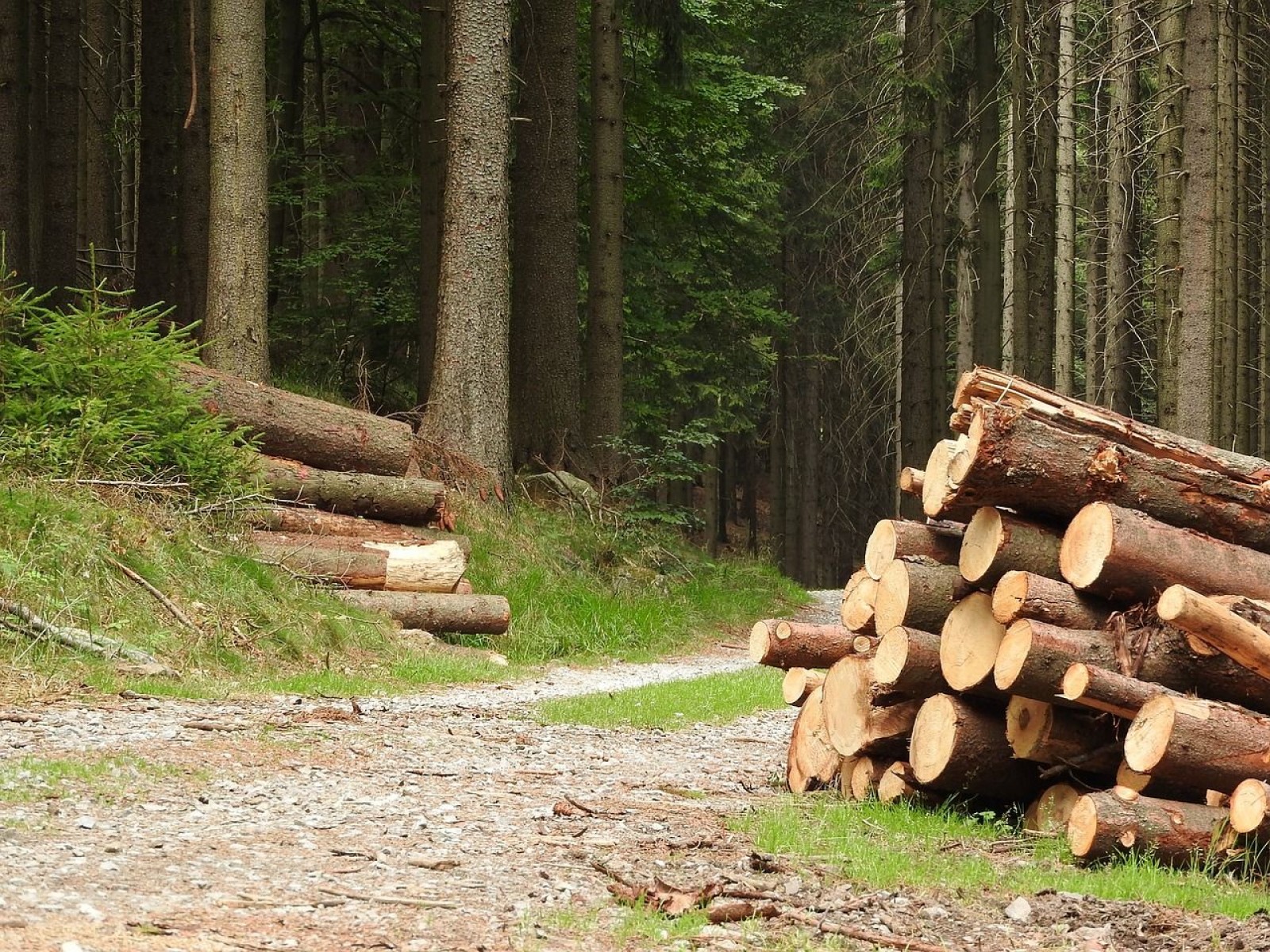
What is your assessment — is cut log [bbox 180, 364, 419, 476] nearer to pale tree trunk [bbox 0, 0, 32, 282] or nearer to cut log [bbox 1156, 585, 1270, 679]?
pale tree trunk [bbox 0, 0, 32, 282]

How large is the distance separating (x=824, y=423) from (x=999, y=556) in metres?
36.6

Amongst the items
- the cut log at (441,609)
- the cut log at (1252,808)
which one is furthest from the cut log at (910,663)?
the cut log at (441,609)

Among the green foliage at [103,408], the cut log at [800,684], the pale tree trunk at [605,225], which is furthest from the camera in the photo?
the pale tree trunk at [605,225]

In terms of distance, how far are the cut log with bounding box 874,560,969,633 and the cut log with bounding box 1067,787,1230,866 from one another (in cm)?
142

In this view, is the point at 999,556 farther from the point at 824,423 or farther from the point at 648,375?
the point at 824,423

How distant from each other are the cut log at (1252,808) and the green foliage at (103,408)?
8.66 metres

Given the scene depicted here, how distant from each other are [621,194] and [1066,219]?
866 centimetres

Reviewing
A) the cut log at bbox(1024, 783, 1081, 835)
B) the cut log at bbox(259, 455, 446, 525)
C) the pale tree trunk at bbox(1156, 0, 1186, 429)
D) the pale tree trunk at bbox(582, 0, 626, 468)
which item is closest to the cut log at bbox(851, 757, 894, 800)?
the cut log at bbox(1024, 783, 1081, 835)

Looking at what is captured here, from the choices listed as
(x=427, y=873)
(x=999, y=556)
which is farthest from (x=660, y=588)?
(x=427, y=873)

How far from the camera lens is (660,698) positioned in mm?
10781

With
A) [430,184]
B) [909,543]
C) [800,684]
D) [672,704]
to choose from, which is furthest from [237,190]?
[909,543]

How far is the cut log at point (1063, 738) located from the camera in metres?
6.49

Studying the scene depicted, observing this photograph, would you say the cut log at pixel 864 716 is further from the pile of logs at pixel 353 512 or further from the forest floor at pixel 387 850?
the pile of logs at pixel 353 512

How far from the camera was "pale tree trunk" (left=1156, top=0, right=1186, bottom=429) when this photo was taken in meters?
12.8
